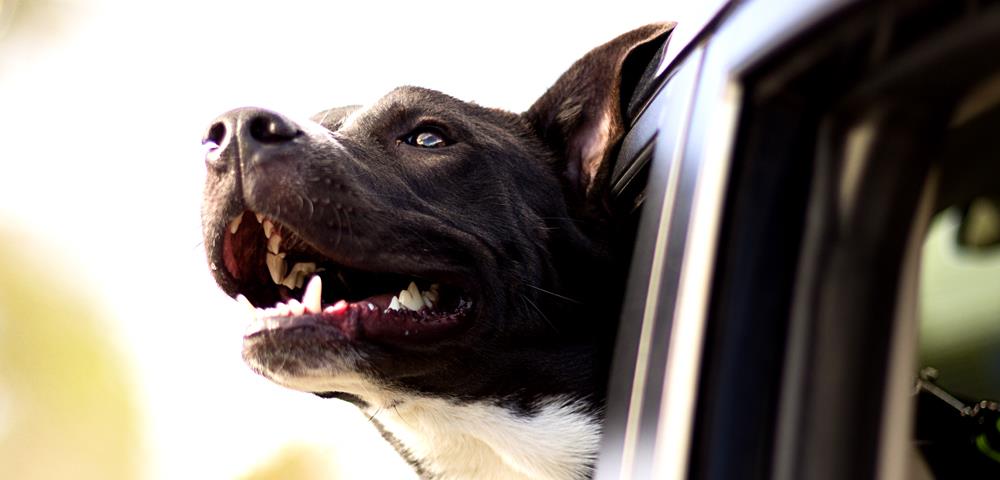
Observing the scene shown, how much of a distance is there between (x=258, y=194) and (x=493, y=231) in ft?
1.41

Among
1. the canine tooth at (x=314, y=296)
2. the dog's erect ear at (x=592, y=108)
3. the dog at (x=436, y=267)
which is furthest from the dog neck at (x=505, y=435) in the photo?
the dog's erect ear at (x=592, y=108)

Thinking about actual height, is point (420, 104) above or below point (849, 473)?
above

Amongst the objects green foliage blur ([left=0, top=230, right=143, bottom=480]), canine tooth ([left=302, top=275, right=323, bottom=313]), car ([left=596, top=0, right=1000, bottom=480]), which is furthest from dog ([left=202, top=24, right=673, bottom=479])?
green foliage blur ([left=0, top=230, right=143, bottom=480])

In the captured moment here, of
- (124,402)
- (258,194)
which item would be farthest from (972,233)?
(124,402)

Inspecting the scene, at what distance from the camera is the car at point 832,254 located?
0.54m

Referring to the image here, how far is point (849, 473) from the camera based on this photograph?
595 mm

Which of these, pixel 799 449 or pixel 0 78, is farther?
pixel 0 78

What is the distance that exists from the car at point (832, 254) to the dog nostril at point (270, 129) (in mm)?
736

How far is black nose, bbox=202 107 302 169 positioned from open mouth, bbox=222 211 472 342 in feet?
0.31

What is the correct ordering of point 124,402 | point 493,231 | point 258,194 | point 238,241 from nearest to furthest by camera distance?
point 258,194
point 238,241
point 493,231
point 124,402

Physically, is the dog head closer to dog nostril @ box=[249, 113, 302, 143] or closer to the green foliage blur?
dog nostril @ box=[249, 113, 302, 143]

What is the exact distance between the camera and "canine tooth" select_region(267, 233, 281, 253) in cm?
146

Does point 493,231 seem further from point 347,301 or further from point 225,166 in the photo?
point 225,166

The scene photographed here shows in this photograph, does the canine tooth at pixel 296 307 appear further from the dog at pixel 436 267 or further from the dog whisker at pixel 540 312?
the dog whisker at pixel 540 312
